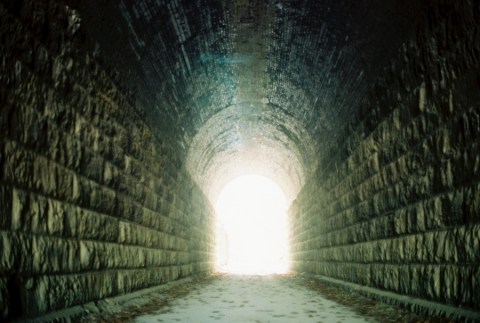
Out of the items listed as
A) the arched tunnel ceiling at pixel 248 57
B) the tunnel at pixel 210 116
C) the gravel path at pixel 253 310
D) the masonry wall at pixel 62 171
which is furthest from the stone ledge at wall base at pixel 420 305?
the masonry wall at pixel 62 171

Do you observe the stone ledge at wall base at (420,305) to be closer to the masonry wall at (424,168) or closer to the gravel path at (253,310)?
the masonry wall at (424,168)

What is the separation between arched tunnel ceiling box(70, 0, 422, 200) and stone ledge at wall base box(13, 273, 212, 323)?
3.04 m

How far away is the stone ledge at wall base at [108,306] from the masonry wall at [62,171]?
0.28ft

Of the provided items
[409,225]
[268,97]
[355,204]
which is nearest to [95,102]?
[409,225]

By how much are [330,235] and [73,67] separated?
26.8 feet

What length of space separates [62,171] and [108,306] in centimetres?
200

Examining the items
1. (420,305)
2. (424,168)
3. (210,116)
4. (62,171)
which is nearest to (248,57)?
(210,116)

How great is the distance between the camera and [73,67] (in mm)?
4898

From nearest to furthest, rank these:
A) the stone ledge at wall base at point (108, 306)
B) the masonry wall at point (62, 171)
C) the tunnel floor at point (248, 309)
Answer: the masonry wall at point (62, 171) < the stone ledge at wall base at point (108, 306) < the tunnel floor at point (248, 309)

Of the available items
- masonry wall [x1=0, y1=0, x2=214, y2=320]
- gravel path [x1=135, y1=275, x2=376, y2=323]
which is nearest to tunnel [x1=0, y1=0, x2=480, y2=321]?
masonry wall [x1=0, y1=0, x2=214, y2=320]

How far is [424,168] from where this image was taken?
5078mm

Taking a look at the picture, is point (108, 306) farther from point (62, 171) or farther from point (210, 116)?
point (210, 116)

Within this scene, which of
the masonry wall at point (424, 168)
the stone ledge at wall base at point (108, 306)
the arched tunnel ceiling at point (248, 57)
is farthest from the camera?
the arched tunnel ceiling at point (248, 57)

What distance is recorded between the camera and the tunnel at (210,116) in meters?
3.93
